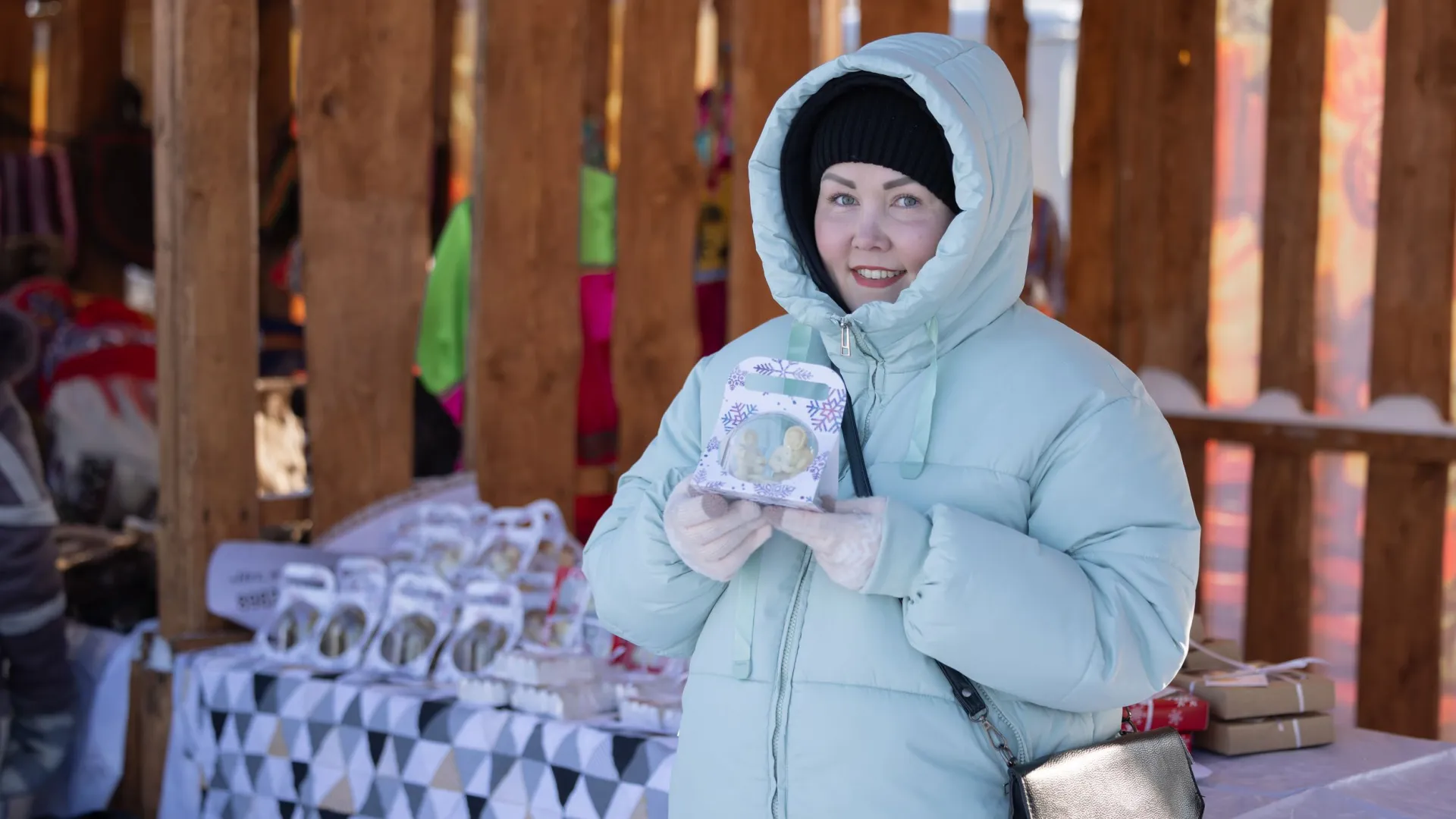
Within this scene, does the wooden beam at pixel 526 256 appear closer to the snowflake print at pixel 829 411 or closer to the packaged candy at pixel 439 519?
the packaged candy at pixel 439 519

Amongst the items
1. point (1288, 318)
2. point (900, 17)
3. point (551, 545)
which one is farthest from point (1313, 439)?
point (551, 545)

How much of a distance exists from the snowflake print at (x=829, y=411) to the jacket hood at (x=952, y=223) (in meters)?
0.11

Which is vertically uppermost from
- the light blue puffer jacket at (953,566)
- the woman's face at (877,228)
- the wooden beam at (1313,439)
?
the woman's face at (877,228)

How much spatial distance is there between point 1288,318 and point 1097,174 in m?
0.98

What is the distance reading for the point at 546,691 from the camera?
285 centimetres

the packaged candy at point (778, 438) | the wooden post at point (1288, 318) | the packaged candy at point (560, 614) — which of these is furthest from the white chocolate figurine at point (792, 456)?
the wooden post at point (1288, 318)

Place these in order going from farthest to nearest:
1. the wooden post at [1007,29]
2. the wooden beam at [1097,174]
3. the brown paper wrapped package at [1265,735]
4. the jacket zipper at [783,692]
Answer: the wooden beam at [1097,174] → the wooden post at [1007,29] → the brown paper wrapped package at [1265,735] → the jacket zipper at [783,692]

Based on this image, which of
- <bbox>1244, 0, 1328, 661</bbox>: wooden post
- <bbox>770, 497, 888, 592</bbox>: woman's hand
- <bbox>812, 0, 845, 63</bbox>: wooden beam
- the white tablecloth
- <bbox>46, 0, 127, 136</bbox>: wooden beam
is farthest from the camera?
<bbox>812, 0, 845, 63</bbox>: wooden beam

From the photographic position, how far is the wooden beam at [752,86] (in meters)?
4.69

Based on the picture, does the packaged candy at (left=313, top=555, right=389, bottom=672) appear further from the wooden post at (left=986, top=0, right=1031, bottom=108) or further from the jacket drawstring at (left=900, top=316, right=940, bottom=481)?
the wooden post at (left=986, top=0, right=1031, bottom=108)

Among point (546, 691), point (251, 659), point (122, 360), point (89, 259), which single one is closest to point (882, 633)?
point (546, 691)

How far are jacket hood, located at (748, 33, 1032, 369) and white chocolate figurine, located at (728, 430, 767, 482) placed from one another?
0.65 ft

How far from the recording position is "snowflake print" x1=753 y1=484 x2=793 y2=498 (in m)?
1.53

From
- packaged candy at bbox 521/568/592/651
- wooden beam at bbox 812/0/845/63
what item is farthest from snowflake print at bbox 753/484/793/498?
wooden beam at bbox 812/0/845/63
